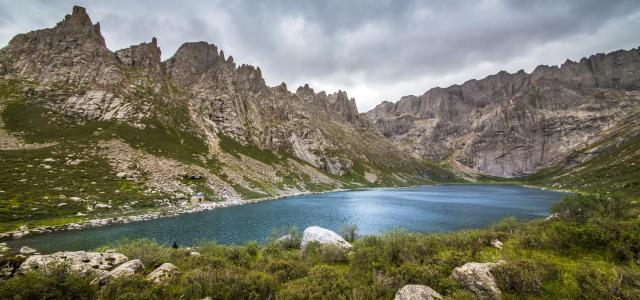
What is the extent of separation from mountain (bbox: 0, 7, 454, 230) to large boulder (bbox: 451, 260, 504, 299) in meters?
64.9

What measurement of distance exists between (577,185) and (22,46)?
320433 mm

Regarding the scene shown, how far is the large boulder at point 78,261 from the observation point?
1463 cm

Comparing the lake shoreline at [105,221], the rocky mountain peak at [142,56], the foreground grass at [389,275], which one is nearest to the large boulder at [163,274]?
the foreground grass at [389,275]

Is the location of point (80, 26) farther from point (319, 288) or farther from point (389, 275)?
point (389, 275)

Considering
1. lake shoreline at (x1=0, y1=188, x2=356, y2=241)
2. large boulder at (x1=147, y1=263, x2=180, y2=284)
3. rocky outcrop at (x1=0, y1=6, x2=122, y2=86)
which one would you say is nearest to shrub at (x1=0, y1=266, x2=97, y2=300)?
large boulder at (x1=147, y1=263, x2=180, y2=284)

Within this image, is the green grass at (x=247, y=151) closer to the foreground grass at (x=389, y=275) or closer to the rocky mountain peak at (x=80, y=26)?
the rocky mountain peak at (x=80, y=26)

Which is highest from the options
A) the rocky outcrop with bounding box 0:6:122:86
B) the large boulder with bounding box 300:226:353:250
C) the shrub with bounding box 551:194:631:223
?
the rocky outcrop with bounding box 0:6:122:86

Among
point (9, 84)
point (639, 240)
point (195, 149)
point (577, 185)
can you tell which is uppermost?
point (9, 84)

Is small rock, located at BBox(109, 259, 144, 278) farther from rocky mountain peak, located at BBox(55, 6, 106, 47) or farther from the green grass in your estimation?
rocky mountain peak, located at BBox(55, 6, 106, 47)

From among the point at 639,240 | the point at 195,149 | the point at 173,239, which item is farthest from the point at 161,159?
the point at 639,240

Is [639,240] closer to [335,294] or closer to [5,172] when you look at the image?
[335,294]

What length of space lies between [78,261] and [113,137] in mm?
112029

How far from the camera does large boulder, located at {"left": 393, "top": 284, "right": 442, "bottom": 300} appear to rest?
41.3 ft

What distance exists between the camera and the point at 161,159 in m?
108
